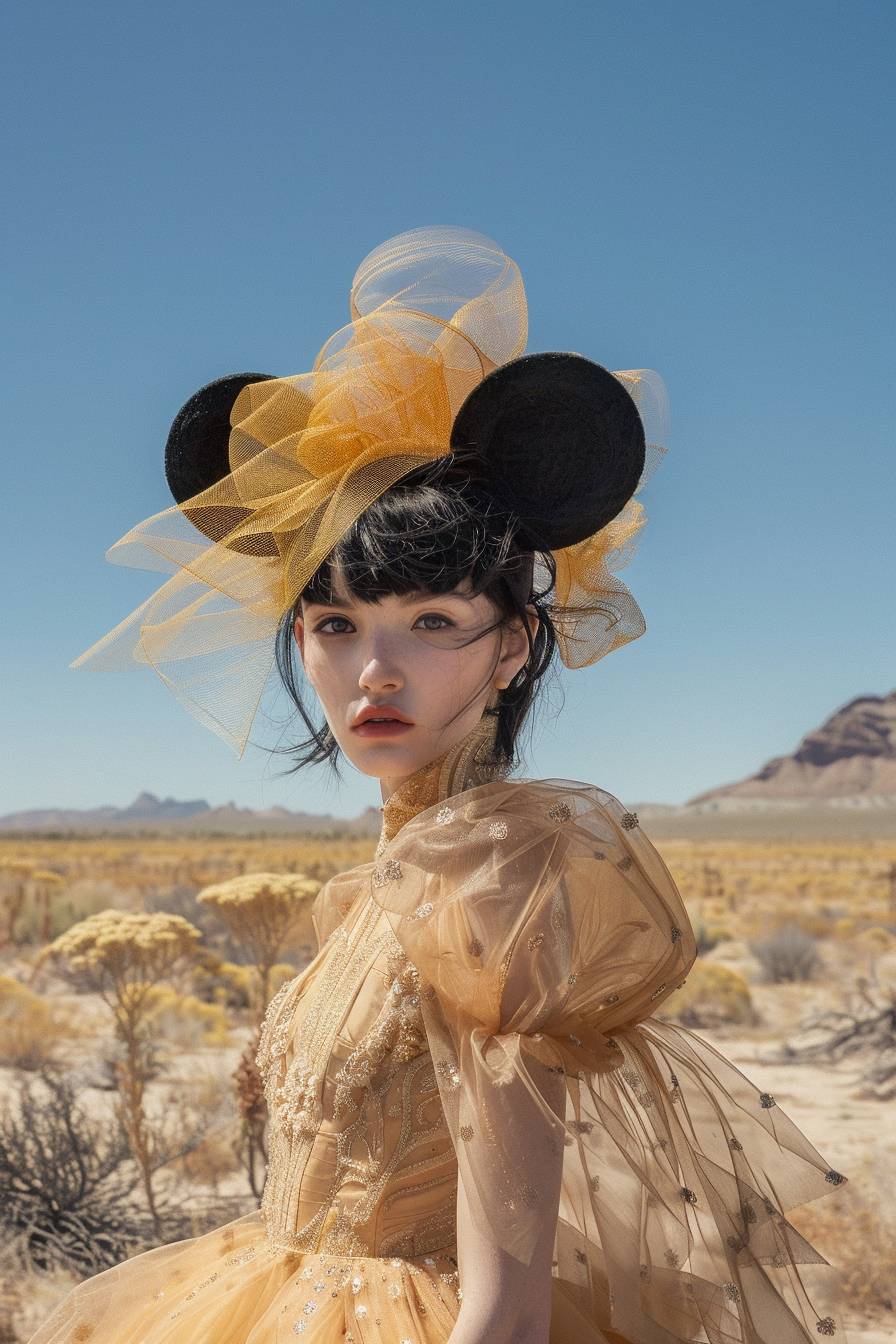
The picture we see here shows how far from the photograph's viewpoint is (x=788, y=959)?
1302cm

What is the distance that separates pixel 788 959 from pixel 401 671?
1249cm

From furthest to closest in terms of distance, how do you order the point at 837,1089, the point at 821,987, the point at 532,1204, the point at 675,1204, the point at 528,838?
the point at 821,987 < the point at 837,1089 < the point at 675,1204 < the point at 528,838 < the point at 532,1204

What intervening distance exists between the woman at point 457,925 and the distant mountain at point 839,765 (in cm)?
10983

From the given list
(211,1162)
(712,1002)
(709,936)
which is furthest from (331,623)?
(709,936)

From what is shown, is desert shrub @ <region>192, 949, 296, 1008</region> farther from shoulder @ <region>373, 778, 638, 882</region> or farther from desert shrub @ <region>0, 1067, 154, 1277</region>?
shoulder @ <region>373, 778, 638, 882</region>

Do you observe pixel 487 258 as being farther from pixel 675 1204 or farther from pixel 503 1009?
pixel 675 1204

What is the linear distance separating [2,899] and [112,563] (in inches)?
583

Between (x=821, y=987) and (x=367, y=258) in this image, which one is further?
(x=821, y=987)

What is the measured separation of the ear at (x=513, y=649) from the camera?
168 centimetres

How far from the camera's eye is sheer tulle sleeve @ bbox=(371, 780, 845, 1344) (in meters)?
1.27

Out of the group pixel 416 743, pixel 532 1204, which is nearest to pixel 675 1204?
pixel 532 1204

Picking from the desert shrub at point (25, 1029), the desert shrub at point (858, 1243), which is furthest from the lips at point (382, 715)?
the desert shrub at point (25, 1029)

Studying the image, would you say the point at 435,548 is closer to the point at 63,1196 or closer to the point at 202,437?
the point at 202,437

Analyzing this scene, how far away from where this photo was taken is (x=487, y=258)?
1744 millimetres
